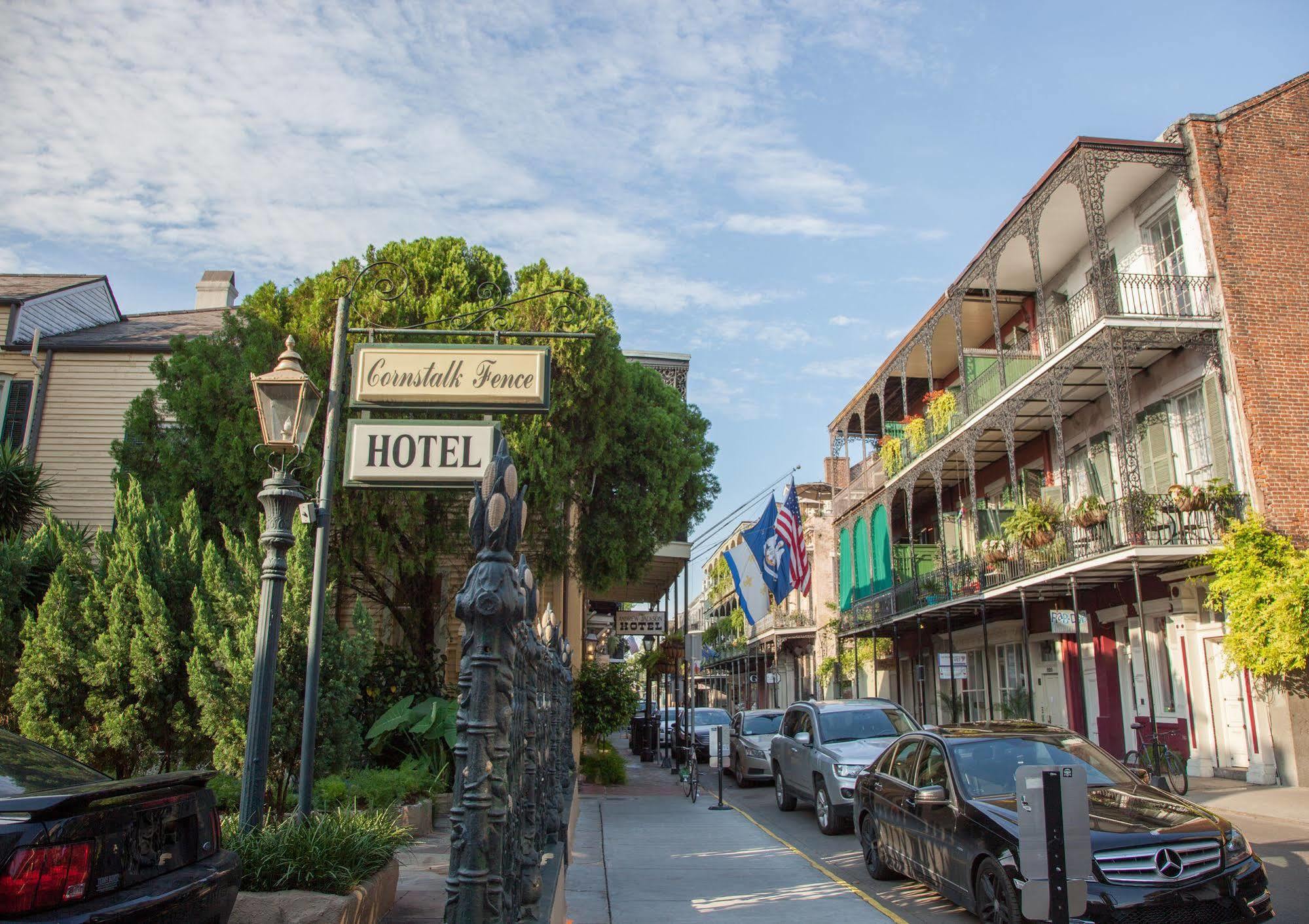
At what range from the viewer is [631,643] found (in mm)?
73812

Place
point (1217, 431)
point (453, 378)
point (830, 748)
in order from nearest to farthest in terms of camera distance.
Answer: point (453, 378), point (830, 748), point (1217, 431)

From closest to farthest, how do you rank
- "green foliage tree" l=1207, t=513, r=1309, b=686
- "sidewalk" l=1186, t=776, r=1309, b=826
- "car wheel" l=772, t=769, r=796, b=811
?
"sidewalk" l=1186, t=776, r=1309, b=826 → "green foliage tree" l=1207, t=513, r=1309, b=686 → "car wheel" l=772, t=769, r=796, b=811

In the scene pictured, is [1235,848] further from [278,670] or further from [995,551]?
[995,551]

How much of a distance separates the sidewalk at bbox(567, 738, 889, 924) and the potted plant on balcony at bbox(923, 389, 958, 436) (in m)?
13.9

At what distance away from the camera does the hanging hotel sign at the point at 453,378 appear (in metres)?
7.08

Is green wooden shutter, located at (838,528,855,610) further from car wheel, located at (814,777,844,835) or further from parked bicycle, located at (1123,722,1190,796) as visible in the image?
car wheel, located at (814,777,844,835)

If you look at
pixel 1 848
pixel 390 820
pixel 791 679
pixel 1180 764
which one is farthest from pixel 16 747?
pixel 791 679

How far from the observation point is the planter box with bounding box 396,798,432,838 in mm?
8649

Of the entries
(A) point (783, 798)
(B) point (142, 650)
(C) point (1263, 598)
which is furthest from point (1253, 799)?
(B) point (142, 650)

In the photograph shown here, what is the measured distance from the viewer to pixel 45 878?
2.99 meters

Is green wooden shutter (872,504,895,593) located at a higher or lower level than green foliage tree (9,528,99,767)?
higher

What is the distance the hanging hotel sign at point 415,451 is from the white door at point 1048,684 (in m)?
17.8

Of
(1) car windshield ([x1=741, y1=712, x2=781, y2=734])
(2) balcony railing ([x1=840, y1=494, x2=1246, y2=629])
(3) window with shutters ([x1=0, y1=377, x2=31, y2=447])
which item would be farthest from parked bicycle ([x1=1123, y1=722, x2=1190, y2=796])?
(3) window with shutters ([x1=0, y1=377, x2=31, y2=447])

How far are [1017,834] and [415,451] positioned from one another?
485 cm
